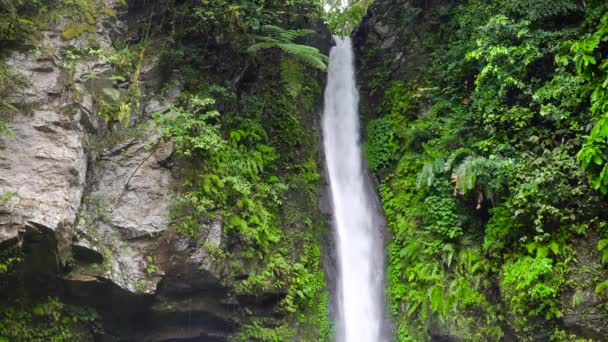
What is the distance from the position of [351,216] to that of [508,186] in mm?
4328

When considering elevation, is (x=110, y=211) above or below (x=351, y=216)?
below

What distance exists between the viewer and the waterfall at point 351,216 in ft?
33.3

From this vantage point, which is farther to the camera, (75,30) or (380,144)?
(380,144)

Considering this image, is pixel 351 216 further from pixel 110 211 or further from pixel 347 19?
pixel 347 19

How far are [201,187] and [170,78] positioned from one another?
2940mm

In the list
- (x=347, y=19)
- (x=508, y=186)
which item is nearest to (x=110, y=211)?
(x=508, y=186)

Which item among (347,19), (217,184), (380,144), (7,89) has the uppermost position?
(347,19)

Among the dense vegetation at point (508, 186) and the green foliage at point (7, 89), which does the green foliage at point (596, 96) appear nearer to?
the dense vegetation at point (508, 186)

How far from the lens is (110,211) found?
26.5 ft

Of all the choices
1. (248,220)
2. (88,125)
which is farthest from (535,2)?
(88,125)

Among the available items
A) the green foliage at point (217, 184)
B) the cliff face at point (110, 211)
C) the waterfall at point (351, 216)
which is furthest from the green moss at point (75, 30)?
the waterfall at point (351, 216)

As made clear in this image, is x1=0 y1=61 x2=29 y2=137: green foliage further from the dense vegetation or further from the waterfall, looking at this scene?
the dense vegetation

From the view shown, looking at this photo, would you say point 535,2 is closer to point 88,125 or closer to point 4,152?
point 88,125

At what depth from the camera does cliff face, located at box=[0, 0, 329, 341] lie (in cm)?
705
